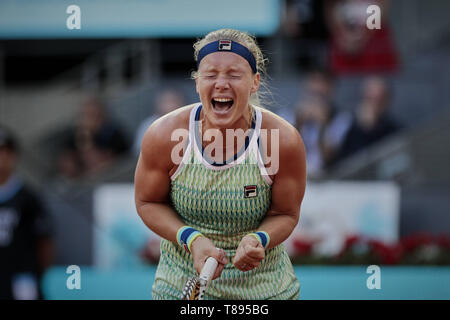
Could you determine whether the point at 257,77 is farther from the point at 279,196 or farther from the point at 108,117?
the point at 108,117

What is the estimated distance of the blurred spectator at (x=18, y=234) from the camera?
203 inches

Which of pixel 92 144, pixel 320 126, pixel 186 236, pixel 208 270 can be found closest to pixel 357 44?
pixel 320 126

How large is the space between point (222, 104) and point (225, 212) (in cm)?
45

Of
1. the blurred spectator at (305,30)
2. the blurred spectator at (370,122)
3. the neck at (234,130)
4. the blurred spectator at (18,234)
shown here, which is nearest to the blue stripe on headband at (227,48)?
the neck at (234,130)

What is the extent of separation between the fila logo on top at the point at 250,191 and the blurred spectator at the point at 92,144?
209 inches

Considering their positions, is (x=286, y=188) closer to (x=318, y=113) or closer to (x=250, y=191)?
(x=250, y=191)

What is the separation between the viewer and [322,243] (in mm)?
6906

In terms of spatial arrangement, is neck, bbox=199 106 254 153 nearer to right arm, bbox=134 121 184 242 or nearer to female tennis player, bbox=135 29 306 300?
female tennis player, bbox=135 29 306 300

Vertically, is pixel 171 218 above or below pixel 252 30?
below

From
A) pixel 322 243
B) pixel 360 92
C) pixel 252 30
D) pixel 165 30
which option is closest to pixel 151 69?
pixel 165 30

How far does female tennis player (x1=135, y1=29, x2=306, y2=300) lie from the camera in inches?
110

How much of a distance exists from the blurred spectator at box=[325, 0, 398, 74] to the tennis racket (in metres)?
5.73

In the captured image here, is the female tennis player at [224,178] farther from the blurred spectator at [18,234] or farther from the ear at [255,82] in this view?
the blurred spectator at [18,234]

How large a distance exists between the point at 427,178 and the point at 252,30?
2.58 m
